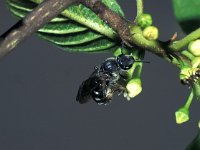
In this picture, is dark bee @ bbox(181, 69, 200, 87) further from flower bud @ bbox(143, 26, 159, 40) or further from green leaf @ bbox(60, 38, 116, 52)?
green leaf @ bbox(60, 38, 116, 52)

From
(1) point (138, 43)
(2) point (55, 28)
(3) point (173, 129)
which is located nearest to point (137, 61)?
(1) point (138, 43)

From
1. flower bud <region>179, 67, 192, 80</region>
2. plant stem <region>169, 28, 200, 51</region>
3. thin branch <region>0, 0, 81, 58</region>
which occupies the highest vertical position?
thin branch <region>0, 0, 81, 58</region>

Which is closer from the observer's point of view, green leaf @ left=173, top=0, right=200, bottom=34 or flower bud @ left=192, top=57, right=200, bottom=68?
flower bud @ left=192, top=57, right=200, bottom=68

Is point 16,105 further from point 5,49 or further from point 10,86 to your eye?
point 5,49

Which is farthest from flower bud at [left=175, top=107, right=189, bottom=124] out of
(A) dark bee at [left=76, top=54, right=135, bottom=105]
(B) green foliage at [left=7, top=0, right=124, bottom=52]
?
(A) dark bee at [left=76, top=54, right=135, bottom=105]

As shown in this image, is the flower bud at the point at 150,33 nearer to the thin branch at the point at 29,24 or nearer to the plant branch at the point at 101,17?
the plant branch at the point at 101,17

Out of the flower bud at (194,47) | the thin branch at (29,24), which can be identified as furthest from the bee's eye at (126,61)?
the thin branch at (29,24)

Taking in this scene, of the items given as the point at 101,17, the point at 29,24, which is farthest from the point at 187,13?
the point at 29,24
